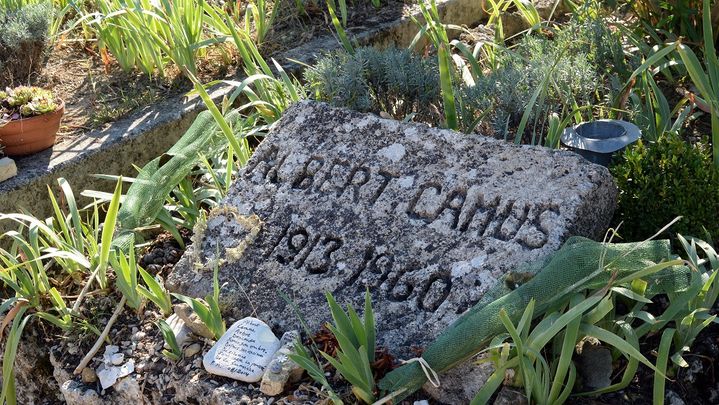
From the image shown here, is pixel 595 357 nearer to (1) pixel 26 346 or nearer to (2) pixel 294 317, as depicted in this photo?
(2) pixel 294 317

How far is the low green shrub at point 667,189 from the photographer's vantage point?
2.80 meters

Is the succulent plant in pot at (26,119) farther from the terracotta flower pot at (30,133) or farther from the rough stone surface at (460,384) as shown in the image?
the rough stone surface at (460,384)

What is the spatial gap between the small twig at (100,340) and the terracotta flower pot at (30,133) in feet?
3.65

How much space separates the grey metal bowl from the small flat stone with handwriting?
120 cm

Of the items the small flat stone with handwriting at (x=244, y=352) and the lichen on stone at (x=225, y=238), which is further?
the lichen on stone at (x=225, y=238)

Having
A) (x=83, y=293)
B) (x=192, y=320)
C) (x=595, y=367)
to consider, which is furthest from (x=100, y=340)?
(x=595, y=367)

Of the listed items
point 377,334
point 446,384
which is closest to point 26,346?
point 377,334

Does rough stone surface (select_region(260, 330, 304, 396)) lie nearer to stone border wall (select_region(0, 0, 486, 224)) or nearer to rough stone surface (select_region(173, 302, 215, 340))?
rough stone surface (select_region(173, 302, 215, 340))

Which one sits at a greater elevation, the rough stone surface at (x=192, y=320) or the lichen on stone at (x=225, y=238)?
the lichen on stone at (x=225, y=238)

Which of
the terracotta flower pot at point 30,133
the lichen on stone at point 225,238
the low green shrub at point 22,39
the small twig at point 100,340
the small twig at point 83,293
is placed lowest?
the small twig at point 100,340

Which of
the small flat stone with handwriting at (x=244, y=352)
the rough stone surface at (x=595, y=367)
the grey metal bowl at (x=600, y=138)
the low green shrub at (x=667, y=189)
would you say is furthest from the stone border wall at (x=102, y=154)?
the rough stone surface at (x=595, y=367)

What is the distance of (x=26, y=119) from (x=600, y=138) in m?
2.26

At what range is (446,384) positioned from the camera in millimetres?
2479

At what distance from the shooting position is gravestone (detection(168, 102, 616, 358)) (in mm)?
2693
